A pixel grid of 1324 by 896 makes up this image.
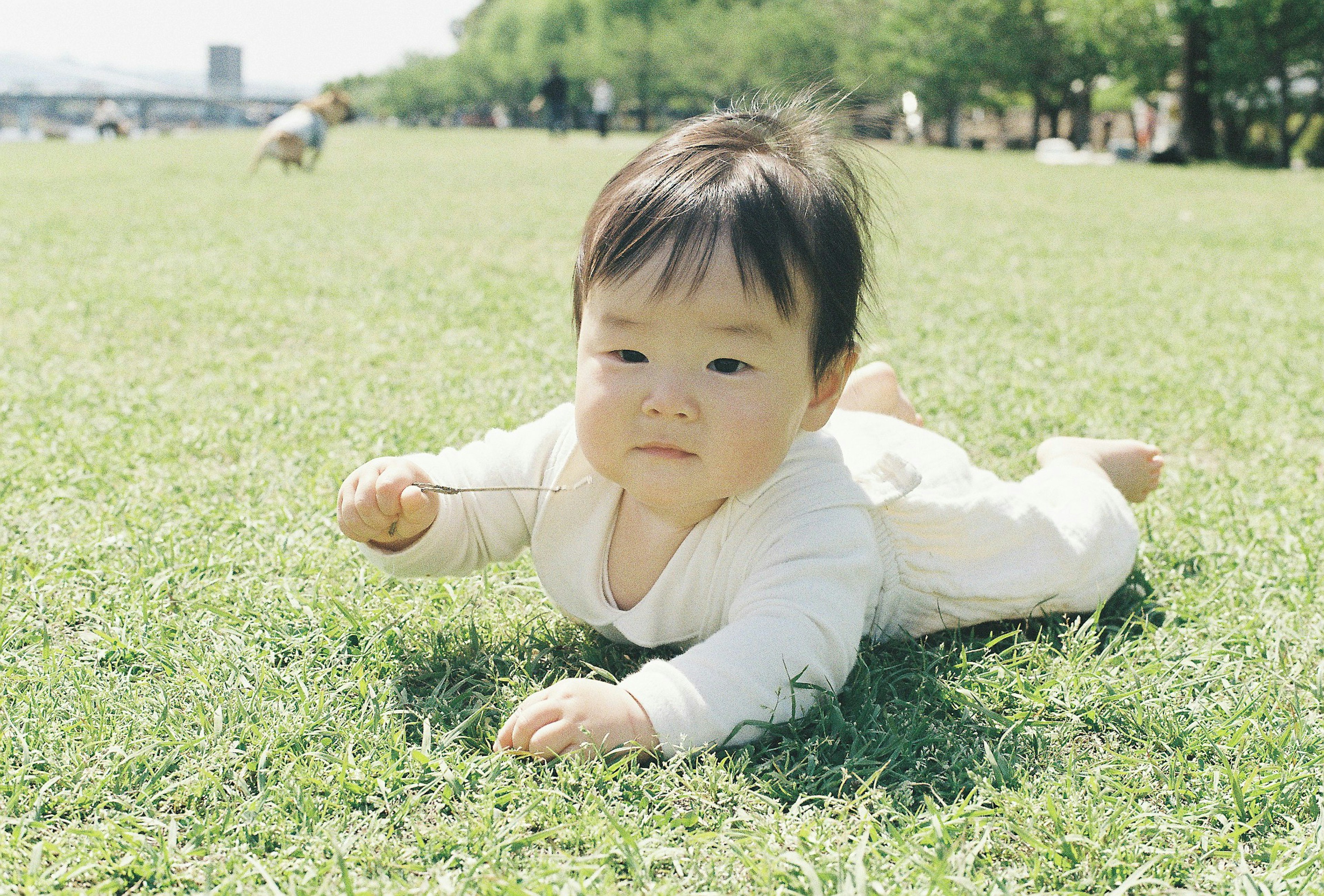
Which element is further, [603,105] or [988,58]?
[988,58]

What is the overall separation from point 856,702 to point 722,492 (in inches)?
16.3

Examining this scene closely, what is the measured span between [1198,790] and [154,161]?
19.4 m

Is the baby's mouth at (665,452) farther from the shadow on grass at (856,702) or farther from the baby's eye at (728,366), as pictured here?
the shadow on grass at (856,702)

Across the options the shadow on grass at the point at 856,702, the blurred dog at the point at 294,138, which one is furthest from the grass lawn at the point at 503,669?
the blurred dog at the point at 294,138

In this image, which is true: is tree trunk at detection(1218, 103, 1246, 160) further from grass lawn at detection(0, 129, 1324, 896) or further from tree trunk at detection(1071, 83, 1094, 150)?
grass lawn at detection(0, 129, 1324, 896)

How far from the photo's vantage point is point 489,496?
2232 millimetres

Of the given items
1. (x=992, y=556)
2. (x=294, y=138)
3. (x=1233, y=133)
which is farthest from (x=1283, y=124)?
(x=992, y=556)

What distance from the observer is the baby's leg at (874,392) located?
288 cm

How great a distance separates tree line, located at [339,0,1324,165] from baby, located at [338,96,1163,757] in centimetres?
59

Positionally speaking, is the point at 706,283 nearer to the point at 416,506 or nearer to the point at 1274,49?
the point at 416,506

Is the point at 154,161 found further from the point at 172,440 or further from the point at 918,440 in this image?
the point at 918,440

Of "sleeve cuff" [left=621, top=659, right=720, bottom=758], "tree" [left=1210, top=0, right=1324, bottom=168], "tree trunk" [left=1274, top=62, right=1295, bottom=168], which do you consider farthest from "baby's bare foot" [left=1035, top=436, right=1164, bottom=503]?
"tree trunk" [left=1274, top=62, right=1295, bottom=168]

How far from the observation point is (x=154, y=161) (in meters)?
18.5

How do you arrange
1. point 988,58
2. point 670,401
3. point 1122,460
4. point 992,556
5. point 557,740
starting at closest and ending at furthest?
point 557,740
point 670,401
point 992,556
point 1122,460
point 988,58
